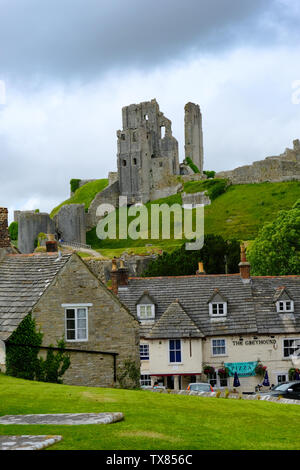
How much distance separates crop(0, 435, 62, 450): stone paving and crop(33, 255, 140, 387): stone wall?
12.5 m

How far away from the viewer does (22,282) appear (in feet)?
88.7

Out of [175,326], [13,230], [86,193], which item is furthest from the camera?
[86,193]

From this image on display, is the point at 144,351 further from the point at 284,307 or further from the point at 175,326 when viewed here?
the point at 284,307

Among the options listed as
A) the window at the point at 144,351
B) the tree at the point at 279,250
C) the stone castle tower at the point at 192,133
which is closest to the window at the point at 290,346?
the window at the point at 144,351

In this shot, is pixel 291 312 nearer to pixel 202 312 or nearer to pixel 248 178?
pixel 202 312

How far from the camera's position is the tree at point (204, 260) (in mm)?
69000

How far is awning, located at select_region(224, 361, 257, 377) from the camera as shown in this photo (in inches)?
1626

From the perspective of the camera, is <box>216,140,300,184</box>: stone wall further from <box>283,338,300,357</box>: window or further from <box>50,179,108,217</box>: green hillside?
<box>283,338,300,357</box>: window

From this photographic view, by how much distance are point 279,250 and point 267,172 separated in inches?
2112

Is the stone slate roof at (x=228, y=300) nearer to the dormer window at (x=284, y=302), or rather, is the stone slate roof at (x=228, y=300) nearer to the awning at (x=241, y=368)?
the dormer window at (x=284, y=302)

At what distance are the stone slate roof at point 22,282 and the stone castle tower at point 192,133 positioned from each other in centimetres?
11987

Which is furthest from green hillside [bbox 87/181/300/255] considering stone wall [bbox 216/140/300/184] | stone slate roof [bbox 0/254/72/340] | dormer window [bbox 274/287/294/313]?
stone slate roof [bbox 0/254/72/340]

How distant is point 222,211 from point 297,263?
4792 cm

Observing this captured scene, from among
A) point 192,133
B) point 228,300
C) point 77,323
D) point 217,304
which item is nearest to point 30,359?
point 77,323
